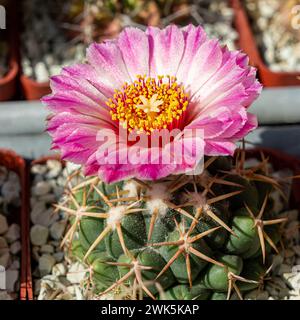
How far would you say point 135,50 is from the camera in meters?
1.19

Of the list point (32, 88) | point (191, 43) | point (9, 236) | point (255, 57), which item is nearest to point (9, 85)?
point (32, 88)

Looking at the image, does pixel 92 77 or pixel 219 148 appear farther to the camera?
pixel 92 77

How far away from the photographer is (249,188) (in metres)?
1.23

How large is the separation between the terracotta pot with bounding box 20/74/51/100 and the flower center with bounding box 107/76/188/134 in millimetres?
691

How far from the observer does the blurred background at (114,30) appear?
1870 mm

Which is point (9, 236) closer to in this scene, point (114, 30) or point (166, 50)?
point (166, 50)

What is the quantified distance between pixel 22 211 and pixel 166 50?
1.72 ft

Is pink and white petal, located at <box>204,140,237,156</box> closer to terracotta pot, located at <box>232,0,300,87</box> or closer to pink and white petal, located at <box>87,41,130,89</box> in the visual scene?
pink and white petal, located at <box>87,41,130,89</box>

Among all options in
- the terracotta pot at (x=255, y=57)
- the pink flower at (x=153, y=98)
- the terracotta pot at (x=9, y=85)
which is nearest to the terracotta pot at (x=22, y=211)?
the terracotta pot at (x=9, y=85)

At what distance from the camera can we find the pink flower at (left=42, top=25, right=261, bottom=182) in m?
1.02

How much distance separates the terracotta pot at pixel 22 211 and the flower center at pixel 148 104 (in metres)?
0.43

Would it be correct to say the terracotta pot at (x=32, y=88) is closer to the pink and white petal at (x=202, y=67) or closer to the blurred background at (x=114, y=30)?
the blurred background at (x=114, y=30)
